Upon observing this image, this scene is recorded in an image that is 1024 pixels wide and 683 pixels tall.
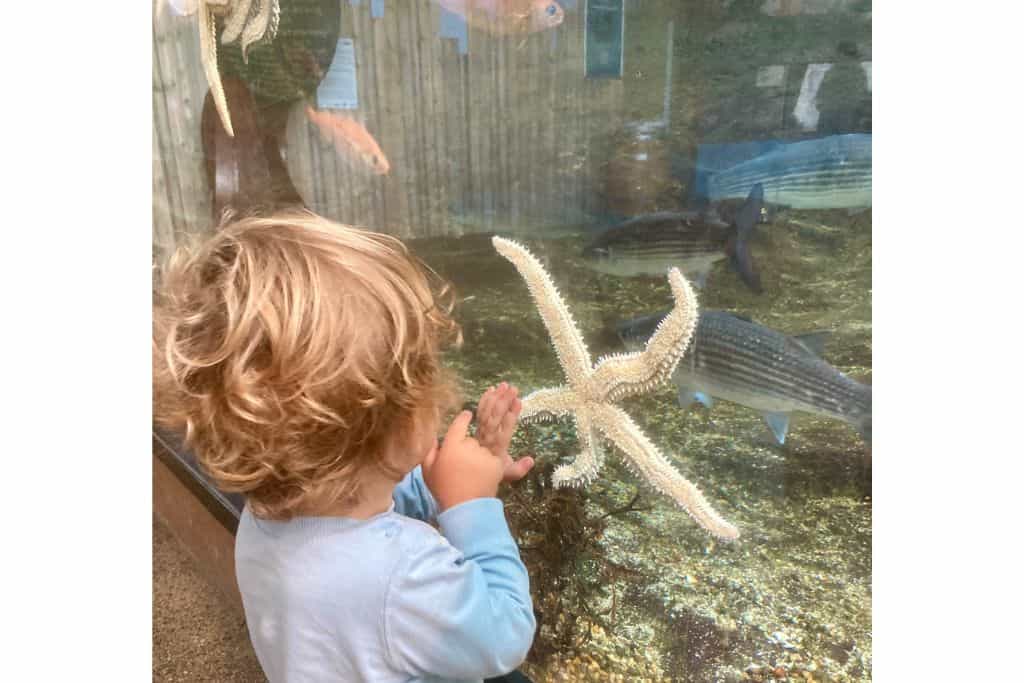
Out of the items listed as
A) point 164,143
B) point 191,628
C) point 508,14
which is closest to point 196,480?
point 191,628

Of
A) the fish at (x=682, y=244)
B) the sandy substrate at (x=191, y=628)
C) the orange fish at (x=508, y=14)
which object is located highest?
the orange fish at (x=508, y=14)

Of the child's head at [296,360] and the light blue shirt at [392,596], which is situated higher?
the child's head at [296,360]

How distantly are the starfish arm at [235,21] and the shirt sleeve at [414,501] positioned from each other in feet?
3.07

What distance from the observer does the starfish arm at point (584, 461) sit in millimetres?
1158

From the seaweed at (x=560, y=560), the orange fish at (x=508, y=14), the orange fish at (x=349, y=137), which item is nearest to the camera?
the orange fish at (x=508, y=14)

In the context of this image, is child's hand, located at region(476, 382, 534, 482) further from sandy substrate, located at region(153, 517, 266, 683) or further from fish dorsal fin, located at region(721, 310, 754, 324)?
sandy substrate, located at region(153, 517, 266, 683)

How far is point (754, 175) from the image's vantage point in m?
0.98

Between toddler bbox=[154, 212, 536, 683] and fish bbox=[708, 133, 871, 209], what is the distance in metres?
0.44

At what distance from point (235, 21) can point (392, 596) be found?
1131 millimetres

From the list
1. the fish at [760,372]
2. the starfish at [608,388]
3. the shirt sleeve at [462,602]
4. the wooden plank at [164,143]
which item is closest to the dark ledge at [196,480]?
the wooden plank at [164,143]

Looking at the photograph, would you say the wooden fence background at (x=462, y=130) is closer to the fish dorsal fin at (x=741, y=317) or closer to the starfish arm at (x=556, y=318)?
the starfish arm at (x=556, y=318)

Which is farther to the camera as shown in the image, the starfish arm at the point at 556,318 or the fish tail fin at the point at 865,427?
the starfish arm at the point at 556,318

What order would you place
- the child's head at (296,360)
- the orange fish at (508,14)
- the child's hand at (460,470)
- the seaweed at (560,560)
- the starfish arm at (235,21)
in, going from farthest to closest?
the starfish arm at (235,21), the seaweed at (560,560), the orange fish at (508,14), the child's hand at (460,470), the child's head at (296,360)

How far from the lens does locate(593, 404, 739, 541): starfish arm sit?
108cm
